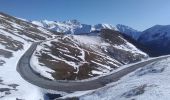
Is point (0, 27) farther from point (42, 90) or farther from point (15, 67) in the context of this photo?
point (42, 90)

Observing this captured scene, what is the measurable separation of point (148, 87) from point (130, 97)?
3855 mm

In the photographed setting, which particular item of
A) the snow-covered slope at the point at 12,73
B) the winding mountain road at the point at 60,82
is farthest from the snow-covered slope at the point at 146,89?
the winding mountain road at the point at 60,82

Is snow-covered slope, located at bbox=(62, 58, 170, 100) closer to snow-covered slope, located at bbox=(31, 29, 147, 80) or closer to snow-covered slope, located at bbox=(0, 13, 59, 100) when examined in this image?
snow-covered slope, located at bbox=(0, 13, 59, 100)

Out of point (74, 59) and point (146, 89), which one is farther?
point (74, 59)

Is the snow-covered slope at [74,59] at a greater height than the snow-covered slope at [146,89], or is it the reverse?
the snow-covered slope at [74,59]

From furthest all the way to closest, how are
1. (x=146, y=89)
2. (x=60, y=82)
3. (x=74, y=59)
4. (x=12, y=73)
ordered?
1. (x=74, y=59)
2. (x=12, y=73)
3. (x=60, y=82)
4. (x=146, y=89)

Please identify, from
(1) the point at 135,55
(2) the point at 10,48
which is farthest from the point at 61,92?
(1) the point at 135,55

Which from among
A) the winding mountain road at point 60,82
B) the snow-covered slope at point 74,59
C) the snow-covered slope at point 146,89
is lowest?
the snow-covered slope at point 146,89

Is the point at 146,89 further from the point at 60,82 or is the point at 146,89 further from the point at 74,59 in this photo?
the point at 74,59

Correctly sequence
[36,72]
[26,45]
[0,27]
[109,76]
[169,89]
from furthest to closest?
[0,27], [26,45], [109,76], [36,72], [169,89]

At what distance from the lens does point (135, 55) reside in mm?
190500

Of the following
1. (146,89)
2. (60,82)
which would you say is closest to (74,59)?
(60,82)

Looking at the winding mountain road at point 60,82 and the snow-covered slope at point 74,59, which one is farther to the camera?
the snow-covered slope at point 74,59

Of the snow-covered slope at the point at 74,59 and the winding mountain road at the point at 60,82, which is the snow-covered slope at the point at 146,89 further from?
the snow-covered slope at the point at 74,59
